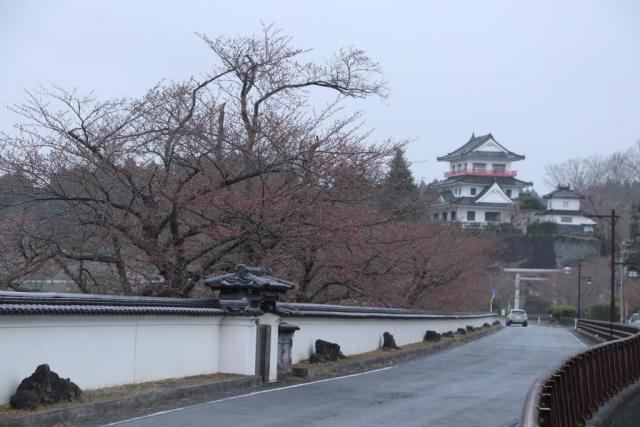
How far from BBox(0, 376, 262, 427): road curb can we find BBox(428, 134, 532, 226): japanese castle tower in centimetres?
8105

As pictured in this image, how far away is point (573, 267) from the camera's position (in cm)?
8400

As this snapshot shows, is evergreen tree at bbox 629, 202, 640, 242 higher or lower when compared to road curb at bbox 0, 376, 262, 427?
higher

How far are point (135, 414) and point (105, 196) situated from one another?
27.1 feet

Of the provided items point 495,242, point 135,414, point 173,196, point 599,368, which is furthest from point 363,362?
point 495,242

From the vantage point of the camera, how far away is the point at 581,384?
459 inches

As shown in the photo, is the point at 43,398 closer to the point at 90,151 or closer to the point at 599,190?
the point at 90,151

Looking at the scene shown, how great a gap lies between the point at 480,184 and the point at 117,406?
97.1 m

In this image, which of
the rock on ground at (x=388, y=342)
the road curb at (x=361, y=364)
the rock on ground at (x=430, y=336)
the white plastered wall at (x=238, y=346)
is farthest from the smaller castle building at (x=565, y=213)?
the white plastered wall at (x=238, y=346)

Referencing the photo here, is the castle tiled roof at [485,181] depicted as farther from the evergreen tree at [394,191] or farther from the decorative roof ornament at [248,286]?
the decorative roof ornament at [248,286]

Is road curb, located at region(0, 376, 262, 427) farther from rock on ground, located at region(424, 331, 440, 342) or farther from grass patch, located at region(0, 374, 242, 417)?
rock on ground, located at region(424, 331, 440, 342)

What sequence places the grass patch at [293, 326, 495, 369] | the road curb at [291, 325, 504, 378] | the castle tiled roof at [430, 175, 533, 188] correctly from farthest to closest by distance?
1. the castle tiled roof at [430, 175, 533, 188]
2. the grass patch at [293, 326, 495, 369]
3. the road curb at [291, 325, 504, 378]

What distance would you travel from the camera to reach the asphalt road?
11.5 meters

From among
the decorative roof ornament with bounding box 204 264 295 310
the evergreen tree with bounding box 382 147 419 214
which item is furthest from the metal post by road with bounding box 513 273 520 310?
the decorative roof ornament with bounding box 204 264 295 310

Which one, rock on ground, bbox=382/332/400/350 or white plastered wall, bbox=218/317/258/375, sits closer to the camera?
white plastered wall, bbox=218/317/258/375
